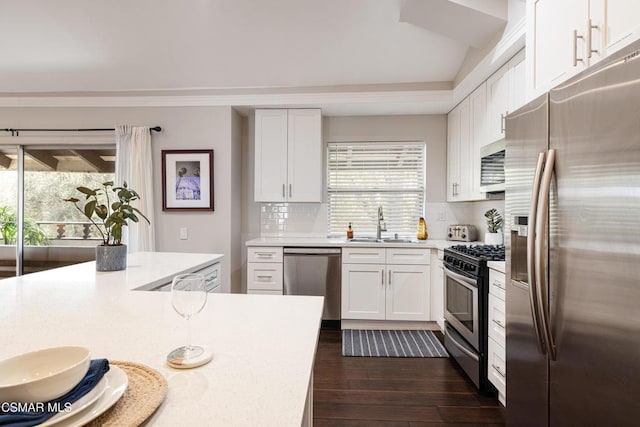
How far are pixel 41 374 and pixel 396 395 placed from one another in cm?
222

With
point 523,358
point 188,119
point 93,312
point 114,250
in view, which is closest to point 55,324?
point 93,312

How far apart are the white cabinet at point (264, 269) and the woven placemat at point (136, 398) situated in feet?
9.24

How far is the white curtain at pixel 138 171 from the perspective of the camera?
12.3 ft

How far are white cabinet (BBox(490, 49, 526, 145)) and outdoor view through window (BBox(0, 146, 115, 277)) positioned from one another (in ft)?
13.1

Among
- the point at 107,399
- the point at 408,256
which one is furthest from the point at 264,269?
the point at 107,399

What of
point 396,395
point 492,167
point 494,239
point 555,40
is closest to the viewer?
point 555,40

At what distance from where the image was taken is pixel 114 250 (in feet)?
6.60

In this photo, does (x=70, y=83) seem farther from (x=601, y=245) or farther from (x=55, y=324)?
(x=601, y=245)

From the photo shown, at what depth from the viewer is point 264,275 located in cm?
366

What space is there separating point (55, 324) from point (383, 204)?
3.56 m

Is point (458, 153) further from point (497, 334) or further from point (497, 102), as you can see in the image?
point (497, 334)

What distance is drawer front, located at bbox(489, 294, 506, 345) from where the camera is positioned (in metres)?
2.15

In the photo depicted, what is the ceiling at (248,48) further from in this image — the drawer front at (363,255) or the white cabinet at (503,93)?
the drawer front at (363,255)

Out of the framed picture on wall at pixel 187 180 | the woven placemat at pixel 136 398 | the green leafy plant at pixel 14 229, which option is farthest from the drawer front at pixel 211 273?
the green leafy plant at pixel 14 229
